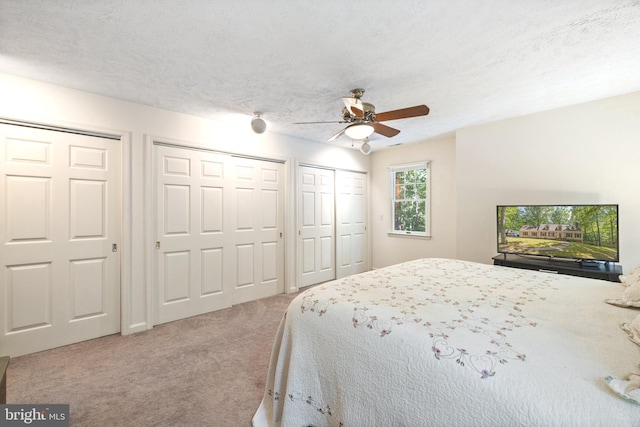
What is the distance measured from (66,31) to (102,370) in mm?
2413

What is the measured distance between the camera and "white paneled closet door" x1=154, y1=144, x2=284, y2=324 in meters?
3.11

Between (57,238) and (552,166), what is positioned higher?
(552,166)

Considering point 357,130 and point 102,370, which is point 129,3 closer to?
point 357,130

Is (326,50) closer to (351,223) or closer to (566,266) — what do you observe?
(566,266)

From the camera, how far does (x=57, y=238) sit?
8.28 feet

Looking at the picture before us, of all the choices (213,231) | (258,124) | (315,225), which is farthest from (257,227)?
(258,124)

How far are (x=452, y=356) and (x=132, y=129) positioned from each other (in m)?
3.36

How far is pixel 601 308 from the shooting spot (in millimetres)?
1398

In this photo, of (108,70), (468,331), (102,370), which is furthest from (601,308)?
(108,70)

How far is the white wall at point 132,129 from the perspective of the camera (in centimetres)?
238

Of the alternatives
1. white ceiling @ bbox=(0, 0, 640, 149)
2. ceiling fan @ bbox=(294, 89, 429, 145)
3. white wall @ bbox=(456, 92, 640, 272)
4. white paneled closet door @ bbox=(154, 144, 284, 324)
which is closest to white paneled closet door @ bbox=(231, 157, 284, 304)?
white paneled closet door @ bbox=(154, 144, 284, 324)

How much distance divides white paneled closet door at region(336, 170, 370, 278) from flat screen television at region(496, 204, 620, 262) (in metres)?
2.33

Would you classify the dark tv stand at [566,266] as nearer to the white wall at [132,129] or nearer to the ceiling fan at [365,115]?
the ceiling fan at [365,115]

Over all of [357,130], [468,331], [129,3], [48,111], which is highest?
[129,3]
